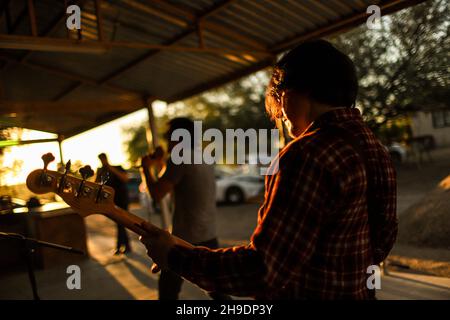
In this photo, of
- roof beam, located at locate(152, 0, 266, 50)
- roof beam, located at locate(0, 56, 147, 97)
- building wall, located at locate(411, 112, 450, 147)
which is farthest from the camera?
roof beam, located at locate(0, 56, 147, 97)

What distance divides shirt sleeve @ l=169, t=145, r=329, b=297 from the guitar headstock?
640 millimetres

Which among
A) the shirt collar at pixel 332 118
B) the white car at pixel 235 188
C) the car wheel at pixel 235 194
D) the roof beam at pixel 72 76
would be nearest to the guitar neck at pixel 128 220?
the shirt collar at pixel 332 118

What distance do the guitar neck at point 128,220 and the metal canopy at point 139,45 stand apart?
2.09 meters

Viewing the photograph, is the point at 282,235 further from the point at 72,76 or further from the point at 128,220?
the point at 72,76

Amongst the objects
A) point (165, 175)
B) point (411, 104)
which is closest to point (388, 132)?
point (411, 104)

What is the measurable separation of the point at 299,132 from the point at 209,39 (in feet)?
14.8

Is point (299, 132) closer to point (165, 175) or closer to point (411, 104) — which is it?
point (165, 175)

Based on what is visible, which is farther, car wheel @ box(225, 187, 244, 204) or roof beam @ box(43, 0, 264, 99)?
car wheel @ box(225, 187, 244, 204)

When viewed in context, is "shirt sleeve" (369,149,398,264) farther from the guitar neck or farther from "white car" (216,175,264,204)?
"white car" (216,175,264,204)

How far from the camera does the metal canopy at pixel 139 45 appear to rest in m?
4.03

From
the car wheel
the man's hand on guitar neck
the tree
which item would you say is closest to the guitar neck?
the man's hand on guitar neck

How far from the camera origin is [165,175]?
8.99 ft

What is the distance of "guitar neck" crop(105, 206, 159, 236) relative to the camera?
131cm

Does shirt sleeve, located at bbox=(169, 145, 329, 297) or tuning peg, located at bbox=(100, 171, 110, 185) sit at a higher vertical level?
tuning peg, located at bbox=(100, 171, 110, 185)
